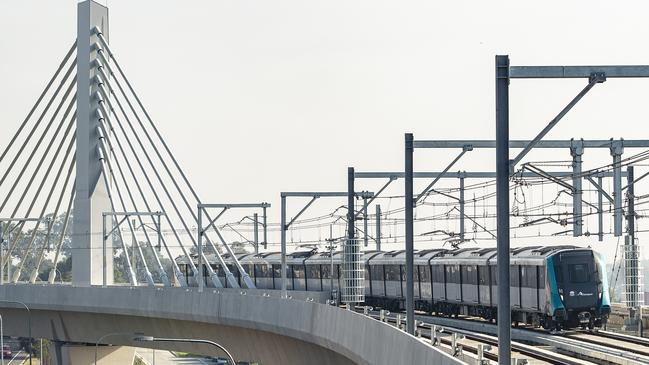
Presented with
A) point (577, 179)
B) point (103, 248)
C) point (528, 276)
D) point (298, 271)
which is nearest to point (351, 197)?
point (528, 276)

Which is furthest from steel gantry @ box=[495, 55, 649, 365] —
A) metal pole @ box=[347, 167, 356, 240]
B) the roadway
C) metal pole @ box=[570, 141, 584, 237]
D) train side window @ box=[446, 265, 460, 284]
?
the roadway

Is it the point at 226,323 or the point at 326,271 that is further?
the point at 326,271

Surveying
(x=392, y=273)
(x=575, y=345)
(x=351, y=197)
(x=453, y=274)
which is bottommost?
(x=575, y=345)

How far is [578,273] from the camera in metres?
41.5

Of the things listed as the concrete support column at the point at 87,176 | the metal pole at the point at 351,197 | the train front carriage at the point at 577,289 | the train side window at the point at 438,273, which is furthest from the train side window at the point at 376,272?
the train front carriage at the point at 577,289

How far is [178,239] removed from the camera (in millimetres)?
63344

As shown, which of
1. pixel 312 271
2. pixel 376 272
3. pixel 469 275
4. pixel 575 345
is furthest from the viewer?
pixel 312 271

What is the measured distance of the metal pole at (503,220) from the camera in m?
20.0

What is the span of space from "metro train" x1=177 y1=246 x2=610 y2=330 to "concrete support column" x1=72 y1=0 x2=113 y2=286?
34.7 ft

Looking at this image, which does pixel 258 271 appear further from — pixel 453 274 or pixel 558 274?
Answer: pixel 558 274

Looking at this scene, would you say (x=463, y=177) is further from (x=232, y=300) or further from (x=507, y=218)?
(x=507, y=218)

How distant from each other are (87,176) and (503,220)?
165 feet

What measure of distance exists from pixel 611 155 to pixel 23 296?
35645 mm

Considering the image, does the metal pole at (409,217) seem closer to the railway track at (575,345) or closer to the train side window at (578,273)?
the railway track at (575,345)
